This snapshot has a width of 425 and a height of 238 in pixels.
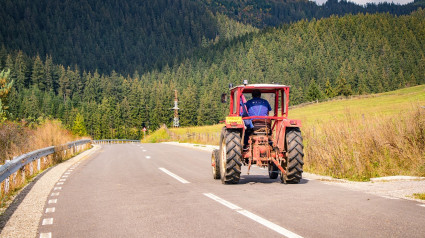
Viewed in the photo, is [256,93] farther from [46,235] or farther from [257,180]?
[46,235]

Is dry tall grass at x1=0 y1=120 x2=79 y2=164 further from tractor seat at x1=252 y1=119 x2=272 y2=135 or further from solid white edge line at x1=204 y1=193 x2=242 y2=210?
solid white edge line at x1=204 y1=193 x2=242 y2=210

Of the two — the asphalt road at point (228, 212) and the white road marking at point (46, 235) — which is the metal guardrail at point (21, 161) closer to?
the asphalt road at point (228, 212)

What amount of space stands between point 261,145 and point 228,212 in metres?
3.87

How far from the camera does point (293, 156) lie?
32.7 ft

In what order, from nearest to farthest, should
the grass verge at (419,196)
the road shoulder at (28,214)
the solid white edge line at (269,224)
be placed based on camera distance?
the solid white edge line at (269,224) < the road shoulder at (28,214) < the grass verge at (419,196)

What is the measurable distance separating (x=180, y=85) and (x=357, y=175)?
164 meters

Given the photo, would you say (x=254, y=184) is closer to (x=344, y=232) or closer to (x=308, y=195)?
(x=308, y=195)

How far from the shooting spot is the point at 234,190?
9508mm

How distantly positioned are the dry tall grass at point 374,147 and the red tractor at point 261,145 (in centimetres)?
229

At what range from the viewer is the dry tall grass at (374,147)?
11.5m

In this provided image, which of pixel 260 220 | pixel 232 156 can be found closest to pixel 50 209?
pixel 260 220

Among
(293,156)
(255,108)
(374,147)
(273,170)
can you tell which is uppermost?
(255,108)

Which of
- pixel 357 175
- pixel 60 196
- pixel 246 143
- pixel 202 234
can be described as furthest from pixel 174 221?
pixel 357 175

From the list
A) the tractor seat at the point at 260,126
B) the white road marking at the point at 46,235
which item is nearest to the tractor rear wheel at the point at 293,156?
the tractor seat at the point at 260,126
